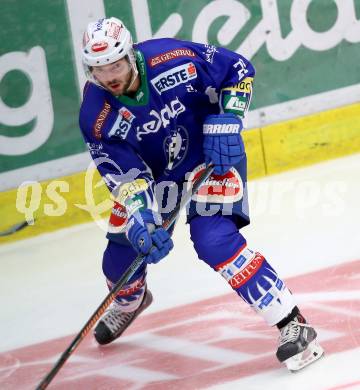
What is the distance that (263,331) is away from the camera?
3.39 meters

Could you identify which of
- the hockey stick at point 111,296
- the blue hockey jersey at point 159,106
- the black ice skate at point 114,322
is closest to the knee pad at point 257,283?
the hockey stick at point 111,296

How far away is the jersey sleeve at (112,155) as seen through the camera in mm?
3123

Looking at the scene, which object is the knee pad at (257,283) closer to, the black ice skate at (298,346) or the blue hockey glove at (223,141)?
the black ice skate at (298,346)

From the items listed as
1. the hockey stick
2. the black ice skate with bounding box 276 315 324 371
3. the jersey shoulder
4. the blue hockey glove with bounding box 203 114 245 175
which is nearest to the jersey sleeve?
the jersey shoulder

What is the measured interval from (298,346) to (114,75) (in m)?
0.98

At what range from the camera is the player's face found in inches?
117

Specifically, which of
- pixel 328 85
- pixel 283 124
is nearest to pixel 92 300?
pixel 283 124

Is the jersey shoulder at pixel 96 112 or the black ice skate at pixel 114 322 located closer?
the jersey shoulder at pixel 96 112

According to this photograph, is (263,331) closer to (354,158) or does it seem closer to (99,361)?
(99,361)

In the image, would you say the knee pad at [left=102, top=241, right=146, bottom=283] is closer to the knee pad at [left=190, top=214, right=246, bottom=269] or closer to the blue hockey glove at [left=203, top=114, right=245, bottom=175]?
the knee pad at [left=190, top=214, right=246, bottom=269]

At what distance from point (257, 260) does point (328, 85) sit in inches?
100

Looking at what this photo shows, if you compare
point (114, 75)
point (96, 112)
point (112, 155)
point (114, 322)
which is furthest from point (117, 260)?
point (114, 75)

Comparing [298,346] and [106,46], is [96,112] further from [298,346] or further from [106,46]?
[298,346]

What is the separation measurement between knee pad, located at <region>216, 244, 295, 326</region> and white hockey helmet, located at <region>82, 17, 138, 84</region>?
65cm
